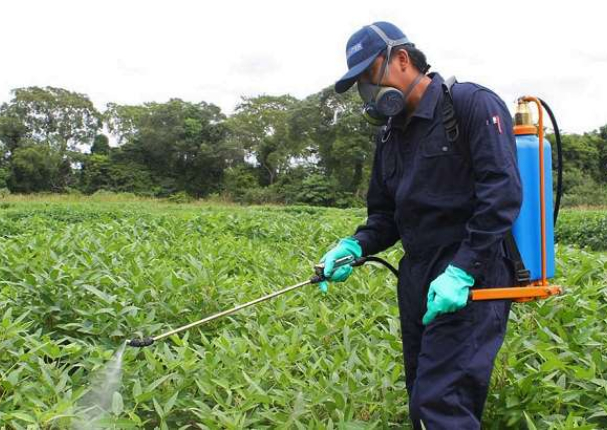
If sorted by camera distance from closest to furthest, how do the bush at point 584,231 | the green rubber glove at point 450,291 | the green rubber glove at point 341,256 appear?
1. the green rubber glove at point 450,291
2. the green rubber glove at point 341,256
3. the bush at point 584,231

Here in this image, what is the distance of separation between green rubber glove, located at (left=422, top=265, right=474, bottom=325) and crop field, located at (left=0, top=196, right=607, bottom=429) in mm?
485

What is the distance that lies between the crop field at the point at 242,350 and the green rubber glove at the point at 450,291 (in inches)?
19.1

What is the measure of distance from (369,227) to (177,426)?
1139 mm

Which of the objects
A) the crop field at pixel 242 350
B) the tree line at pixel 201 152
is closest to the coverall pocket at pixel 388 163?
the crop field at pixel 242 350

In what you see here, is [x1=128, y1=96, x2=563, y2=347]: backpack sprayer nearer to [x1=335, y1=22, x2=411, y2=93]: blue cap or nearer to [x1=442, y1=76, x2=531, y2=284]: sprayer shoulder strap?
[x1=442, y1=76, x2=531, y2=284]: sprayer shoulder strap

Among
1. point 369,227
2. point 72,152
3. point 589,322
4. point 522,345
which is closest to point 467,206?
point 369,227

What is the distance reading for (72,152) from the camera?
1724 inches

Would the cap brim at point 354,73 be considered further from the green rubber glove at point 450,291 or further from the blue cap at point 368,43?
the green rubber glove at point 450,291

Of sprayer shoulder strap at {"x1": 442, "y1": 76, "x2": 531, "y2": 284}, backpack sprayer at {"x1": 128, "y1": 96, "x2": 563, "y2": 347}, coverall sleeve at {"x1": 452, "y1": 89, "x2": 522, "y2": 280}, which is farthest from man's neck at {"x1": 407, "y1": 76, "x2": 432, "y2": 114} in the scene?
backpack sprayer at {"x1": 128, "y1": 96, "x2": 563, "y2": 347}

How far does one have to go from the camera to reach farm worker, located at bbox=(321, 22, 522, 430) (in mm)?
1920

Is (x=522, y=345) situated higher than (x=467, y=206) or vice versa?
(x=467, y=206)

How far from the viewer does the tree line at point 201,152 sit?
128 ft

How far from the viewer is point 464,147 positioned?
6.79ft

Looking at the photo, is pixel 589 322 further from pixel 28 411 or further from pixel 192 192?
pixel 192 192
